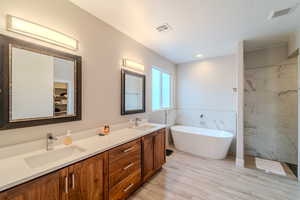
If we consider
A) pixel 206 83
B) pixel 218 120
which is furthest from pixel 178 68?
pixel 218 120

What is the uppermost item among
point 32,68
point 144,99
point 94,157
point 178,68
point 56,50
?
point 178,68

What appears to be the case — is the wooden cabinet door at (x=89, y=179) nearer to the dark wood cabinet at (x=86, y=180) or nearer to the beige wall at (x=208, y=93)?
the dark wood cabinet at (x=86, y=180)

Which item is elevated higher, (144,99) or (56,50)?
(56,50)

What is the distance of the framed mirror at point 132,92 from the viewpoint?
7.78 ft

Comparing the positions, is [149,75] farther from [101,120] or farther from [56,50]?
[56,50]

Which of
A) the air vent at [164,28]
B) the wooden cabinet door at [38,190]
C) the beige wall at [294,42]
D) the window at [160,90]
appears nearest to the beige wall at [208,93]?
the window at [160,90]

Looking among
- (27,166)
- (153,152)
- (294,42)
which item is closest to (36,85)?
(27,166)

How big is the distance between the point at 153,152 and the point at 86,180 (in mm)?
1215

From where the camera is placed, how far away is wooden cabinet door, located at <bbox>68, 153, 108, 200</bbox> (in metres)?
1.17

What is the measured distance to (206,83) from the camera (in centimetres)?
388

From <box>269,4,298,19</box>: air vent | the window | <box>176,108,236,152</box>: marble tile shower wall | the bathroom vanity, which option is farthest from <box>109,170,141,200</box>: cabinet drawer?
<box>269,4,298,19</box>: air vent

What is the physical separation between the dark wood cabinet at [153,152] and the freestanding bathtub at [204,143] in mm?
1056

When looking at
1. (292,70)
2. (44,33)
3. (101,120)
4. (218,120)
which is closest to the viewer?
(44,33)

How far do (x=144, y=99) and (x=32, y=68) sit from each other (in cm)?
191
